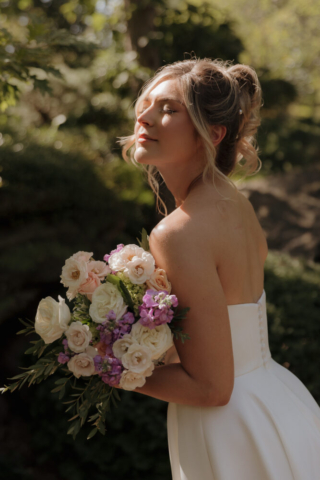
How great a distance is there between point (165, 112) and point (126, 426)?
8.93ft

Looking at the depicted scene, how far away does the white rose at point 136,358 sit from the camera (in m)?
1.63

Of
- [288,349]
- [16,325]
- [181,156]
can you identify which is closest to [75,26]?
[16,325]

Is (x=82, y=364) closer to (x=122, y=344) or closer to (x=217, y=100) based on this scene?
(x=122, y=344)

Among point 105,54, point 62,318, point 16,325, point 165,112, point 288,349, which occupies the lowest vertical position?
point 16,325

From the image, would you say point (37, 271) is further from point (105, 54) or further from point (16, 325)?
point (105, 54)

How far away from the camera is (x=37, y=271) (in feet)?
17.1

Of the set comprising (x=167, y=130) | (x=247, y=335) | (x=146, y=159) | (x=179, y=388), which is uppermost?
(x=167, y=130)

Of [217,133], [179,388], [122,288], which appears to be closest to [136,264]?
[122,288]

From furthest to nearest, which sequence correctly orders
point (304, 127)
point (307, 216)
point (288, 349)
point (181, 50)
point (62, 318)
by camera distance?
point (304, 127) → point (307, 216) → point (181, 50) → point (288, 349) → point (62, 318)

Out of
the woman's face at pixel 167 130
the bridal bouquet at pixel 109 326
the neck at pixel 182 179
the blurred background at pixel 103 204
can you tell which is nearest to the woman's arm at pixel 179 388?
the bridal bouquet at pixel 109 326

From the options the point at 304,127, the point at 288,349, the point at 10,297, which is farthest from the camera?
the point at 304,127

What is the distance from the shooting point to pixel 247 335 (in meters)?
2.11

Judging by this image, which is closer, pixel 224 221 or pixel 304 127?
pixel 224 221

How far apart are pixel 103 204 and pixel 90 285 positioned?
4330 millimetres
